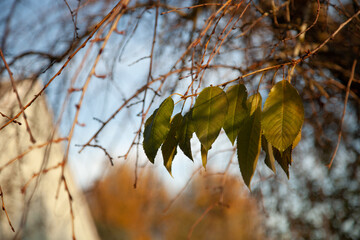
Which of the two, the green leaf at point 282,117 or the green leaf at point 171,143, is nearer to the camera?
the green leaf at point 282,117

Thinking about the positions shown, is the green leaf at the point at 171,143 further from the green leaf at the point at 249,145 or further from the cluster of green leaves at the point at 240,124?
the green leaf at the point at 249,145

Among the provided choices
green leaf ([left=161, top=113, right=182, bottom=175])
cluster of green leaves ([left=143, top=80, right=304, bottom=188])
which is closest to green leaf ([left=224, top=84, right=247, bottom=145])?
cluster of green leaves ([left=143, top=80, right=304, bottom=188])

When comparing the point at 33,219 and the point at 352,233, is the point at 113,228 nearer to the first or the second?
the point at 33,219

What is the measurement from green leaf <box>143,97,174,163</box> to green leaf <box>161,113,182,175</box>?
0.04m

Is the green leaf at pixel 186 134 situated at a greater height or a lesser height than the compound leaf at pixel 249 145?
greater

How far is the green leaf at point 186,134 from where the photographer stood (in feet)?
2.68

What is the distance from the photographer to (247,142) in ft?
2.52

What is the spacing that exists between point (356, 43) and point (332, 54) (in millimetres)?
199

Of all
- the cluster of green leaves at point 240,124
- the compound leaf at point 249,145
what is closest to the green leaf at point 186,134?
the cluster of green leaves at point 240,124

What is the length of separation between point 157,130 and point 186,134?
0.22 feet

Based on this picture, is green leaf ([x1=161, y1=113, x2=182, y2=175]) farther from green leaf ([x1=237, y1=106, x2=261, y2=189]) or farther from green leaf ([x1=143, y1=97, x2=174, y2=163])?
green leaf ([x1=237, y1=106, x2=261, y2=189])

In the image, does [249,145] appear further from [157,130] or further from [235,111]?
[157,130]

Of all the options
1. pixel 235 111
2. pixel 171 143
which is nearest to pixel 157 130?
pixel 171 143

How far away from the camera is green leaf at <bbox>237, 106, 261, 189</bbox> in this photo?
75cm
